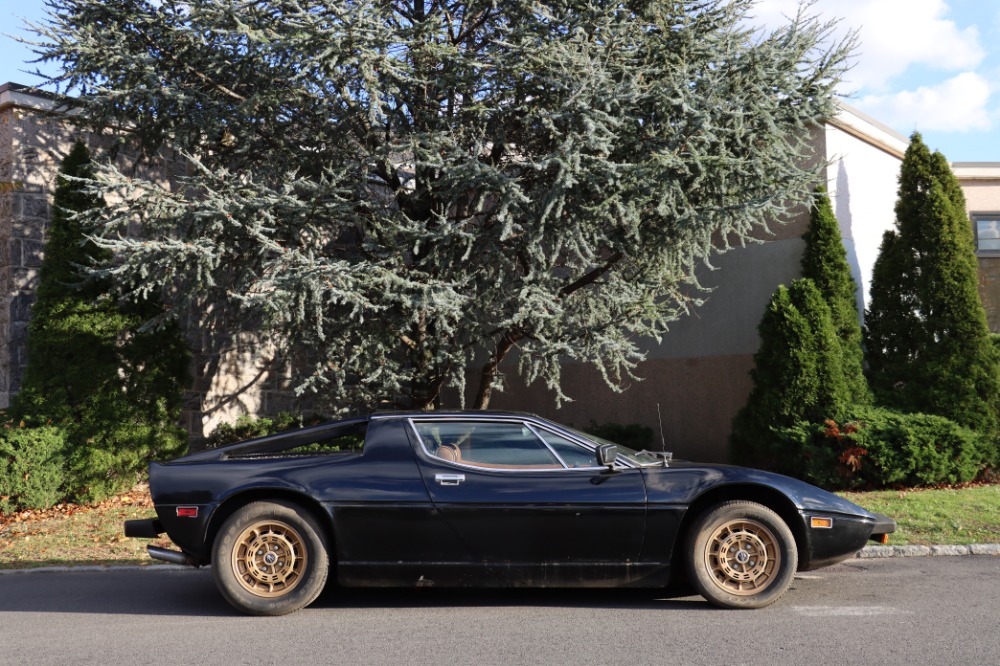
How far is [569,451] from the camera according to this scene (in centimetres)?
612

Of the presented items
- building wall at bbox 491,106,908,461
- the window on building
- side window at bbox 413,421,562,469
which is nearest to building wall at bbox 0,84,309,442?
building wall at bbox 491,106,908,461

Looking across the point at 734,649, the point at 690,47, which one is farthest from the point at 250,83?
the point at 734,649

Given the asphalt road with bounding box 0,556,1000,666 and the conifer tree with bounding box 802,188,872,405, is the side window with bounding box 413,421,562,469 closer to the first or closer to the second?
the asphalt road with bounding box 0,556,1000,666

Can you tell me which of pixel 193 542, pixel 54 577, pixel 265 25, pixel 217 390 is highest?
pixel 265 25

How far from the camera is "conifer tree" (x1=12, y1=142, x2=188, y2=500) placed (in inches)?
448

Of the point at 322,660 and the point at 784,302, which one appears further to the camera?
the point at 784,302

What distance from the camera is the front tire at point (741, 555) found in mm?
5820

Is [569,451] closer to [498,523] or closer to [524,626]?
[498,523]

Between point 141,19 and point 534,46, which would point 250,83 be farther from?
point 534,46

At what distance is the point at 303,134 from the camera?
1113 cm

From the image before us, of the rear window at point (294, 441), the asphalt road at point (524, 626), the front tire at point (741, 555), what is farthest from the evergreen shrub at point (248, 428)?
the front tire at point (741, 555)

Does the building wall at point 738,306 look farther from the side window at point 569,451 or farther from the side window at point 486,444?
the side window at point 486,444

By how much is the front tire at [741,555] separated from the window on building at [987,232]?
41.8 ft

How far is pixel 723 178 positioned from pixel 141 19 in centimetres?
700
